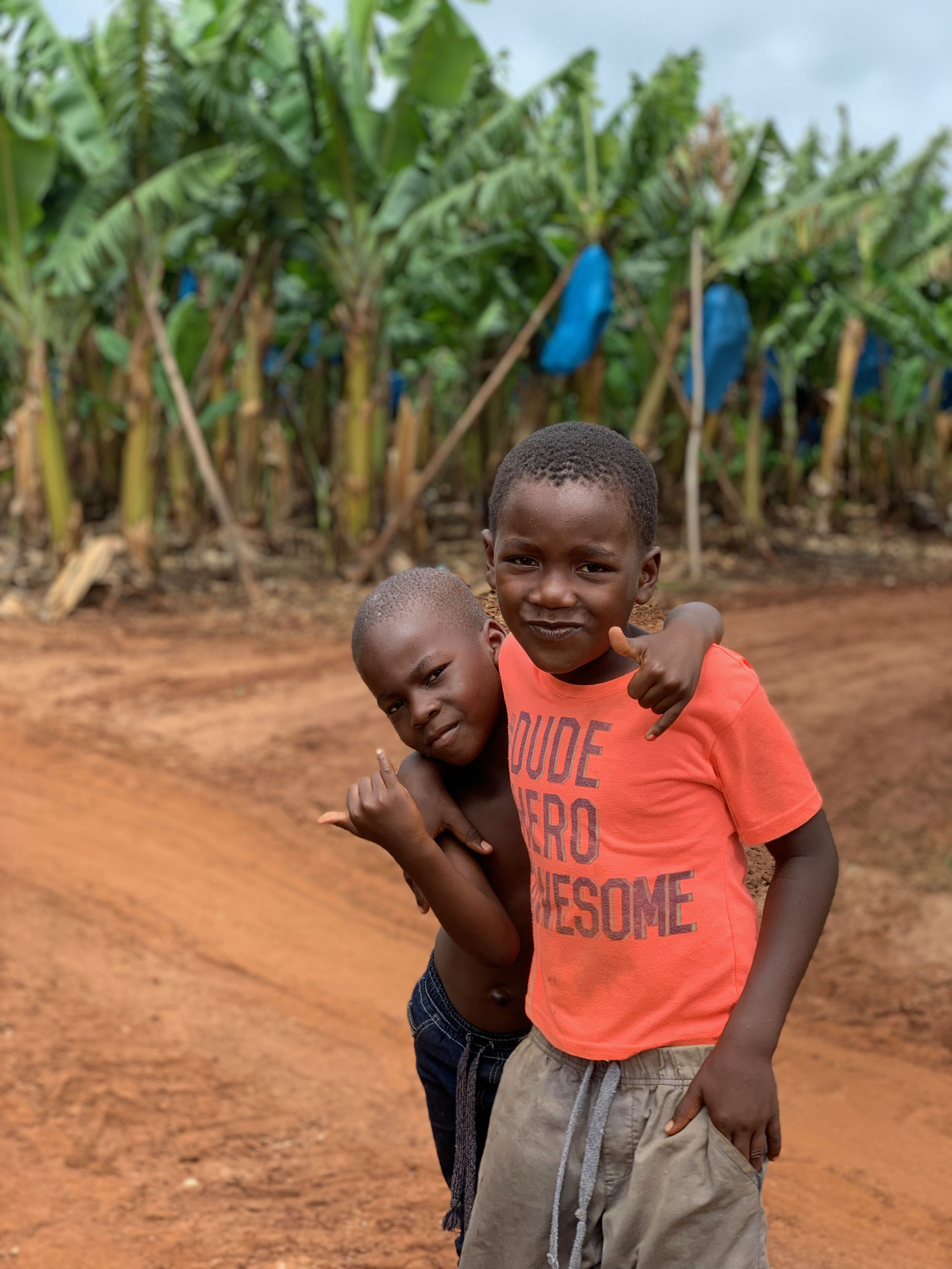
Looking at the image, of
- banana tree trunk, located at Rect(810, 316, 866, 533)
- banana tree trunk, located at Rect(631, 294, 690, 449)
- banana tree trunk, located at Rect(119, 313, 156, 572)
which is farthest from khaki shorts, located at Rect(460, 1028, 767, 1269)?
banana tree trunk, located at Rect(810, 316, 866, 533)

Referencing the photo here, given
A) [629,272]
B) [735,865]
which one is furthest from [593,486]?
[629,272]

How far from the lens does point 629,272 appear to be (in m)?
11.8

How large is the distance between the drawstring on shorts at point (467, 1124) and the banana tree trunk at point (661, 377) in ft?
30.1

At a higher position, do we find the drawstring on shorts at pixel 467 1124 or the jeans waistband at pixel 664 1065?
the jeans waistband at pixel 664 1065

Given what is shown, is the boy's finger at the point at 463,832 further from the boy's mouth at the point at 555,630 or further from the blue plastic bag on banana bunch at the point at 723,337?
the blue plastic bag on banana bunch at the point at 723,337

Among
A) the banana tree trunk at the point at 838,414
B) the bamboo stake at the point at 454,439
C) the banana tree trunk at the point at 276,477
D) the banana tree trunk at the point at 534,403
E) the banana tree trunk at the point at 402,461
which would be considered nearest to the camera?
the bamboo stake at the point at 454,439

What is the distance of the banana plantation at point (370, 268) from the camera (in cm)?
884

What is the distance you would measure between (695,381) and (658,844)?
370 inches

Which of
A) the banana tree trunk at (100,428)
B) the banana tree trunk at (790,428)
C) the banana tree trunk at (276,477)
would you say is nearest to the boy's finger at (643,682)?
the banana tree trunk at (276,477)

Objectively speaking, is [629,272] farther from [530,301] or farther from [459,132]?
[459,132]

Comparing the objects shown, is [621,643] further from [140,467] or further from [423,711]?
[140,467]

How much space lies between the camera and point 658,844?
1413 mm

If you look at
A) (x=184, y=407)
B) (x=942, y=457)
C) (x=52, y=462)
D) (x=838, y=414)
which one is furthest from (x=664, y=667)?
(x=942, y=457)

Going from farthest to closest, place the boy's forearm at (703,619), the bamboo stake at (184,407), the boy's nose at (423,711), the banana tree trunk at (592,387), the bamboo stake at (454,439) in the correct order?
the banana tree trunk at (592,387) → the bamboo stake at (454,439) → the bamboo stake at (184,407) → the boy's nose at (423,711) → the boy's forearm at (703,619)
